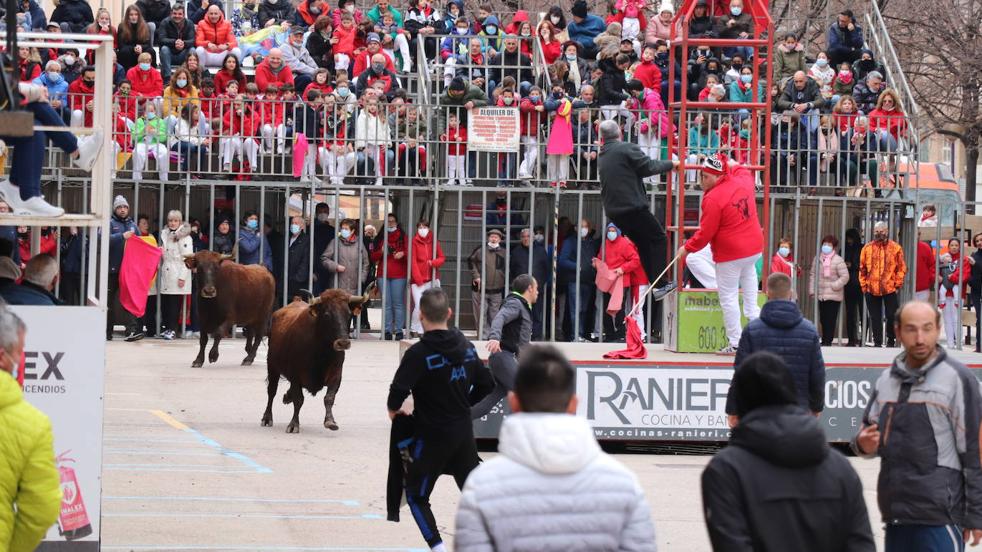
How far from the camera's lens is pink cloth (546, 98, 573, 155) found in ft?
78.4

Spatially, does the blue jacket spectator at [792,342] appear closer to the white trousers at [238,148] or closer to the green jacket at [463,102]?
the green jacket at [463,102]

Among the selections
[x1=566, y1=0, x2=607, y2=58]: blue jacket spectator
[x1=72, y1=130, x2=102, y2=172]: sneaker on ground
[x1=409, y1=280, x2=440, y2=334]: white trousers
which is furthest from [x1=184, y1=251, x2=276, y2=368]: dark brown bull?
[x1=72, y1=130, x2=102, y2=172]: sneaker on ground

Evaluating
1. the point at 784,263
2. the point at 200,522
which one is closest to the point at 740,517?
the point at 200,522

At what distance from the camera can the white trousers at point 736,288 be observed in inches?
542

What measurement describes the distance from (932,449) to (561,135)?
1739 centimetres

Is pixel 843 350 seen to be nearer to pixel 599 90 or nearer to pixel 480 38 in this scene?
pixel 599 90

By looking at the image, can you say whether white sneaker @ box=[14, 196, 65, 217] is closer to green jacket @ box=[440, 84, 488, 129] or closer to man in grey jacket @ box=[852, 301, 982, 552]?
man in grey jacket @ box=[852, 301, 982, 552]

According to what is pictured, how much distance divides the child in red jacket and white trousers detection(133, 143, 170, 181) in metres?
4.08

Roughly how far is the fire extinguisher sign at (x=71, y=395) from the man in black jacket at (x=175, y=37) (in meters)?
16.8

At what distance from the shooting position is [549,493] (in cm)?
488

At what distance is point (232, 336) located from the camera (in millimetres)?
24875

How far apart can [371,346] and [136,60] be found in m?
5.55

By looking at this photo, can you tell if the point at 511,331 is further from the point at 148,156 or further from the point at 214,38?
the point at 214,38

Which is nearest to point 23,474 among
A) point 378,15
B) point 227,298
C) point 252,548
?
point 252,548
